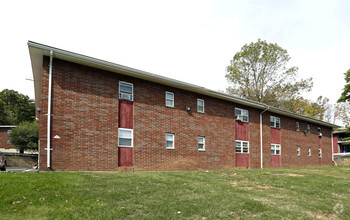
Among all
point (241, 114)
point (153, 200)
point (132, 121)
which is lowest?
point (153, 200)

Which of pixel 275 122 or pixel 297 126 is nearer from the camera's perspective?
pixel 275 122

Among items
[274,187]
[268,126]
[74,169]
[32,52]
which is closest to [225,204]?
[274,187]

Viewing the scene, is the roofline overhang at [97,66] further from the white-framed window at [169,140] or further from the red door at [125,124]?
the white-framed window at [169,140]

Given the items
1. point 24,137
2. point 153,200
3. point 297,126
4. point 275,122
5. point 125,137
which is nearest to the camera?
point 153,200

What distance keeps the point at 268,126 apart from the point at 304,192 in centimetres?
1427

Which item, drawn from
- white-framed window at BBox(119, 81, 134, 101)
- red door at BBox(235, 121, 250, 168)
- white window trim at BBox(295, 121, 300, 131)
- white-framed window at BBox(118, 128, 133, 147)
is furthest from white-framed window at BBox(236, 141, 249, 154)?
white-framed window at BBox(119, 81, 134, 101)

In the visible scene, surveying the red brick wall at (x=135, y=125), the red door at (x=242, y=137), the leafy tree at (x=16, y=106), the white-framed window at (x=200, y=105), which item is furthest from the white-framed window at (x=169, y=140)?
the leafy tree at (x=16, y=106)

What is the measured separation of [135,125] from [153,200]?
7.46 meters

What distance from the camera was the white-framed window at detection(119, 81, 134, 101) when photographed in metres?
14.2

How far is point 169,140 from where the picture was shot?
52.5 ft

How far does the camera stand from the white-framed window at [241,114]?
20.6 m

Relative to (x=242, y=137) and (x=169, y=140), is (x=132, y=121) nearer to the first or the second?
(x=169, y=140)

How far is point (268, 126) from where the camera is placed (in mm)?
23516

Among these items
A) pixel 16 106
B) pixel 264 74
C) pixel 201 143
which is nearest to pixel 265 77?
pixel 264 74
